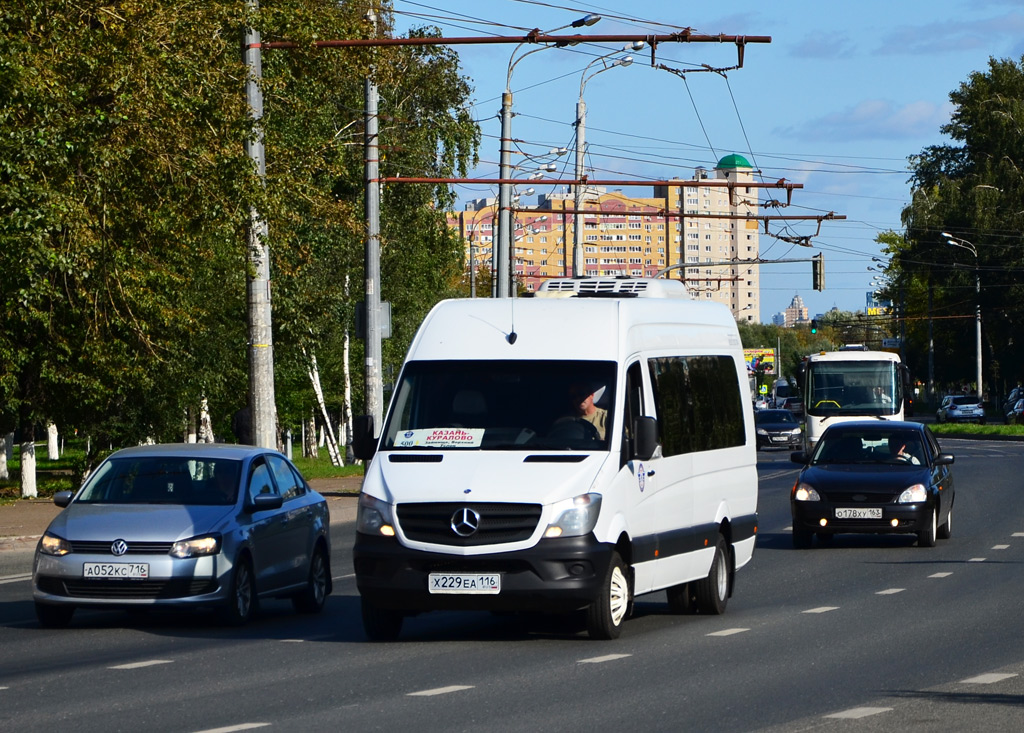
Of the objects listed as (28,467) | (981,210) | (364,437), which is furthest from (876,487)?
(981,210)

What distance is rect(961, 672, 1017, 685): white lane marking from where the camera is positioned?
32.7 feet

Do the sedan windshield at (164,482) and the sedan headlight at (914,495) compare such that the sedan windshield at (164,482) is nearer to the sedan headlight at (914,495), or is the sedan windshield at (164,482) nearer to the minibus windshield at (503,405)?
the minibus windshield at (503,405)

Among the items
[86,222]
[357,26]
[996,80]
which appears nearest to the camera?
[86,222]

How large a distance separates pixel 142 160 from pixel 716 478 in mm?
11587

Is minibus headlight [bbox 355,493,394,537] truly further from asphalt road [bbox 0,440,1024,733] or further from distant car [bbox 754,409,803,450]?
distant car [bbox 754,409,803,450]

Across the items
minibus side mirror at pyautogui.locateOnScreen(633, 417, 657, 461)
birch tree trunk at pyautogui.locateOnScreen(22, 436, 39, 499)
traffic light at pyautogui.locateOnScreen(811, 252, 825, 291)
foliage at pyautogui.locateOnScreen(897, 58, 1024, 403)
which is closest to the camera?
minibus side mirror at pyautogui.locateOnScreen(633, 417, 657, 461)

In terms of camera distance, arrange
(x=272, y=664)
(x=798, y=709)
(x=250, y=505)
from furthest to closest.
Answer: (x=250, y=505)
(x=272, y=664)
(x=798, y=709)

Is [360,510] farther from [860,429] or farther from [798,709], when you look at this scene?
[860,429]

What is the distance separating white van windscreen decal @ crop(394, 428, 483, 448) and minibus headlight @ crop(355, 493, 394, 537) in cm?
64

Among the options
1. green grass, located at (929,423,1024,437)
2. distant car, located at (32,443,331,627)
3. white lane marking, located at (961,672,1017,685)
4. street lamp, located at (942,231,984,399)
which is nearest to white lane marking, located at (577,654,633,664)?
white lane marking, located at (961,672,1017,685)

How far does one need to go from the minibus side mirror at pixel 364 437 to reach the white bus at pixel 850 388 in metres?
28.2

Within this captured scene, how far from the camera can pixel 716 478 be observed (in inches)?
557

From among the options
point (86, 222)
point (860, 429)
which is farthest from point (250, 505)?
point (860, 429)

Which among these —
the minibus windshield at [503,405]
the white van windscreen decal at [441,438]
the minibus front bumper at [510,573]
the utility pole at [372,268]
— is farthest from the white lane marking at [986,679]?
the utility pole at [372,268]
